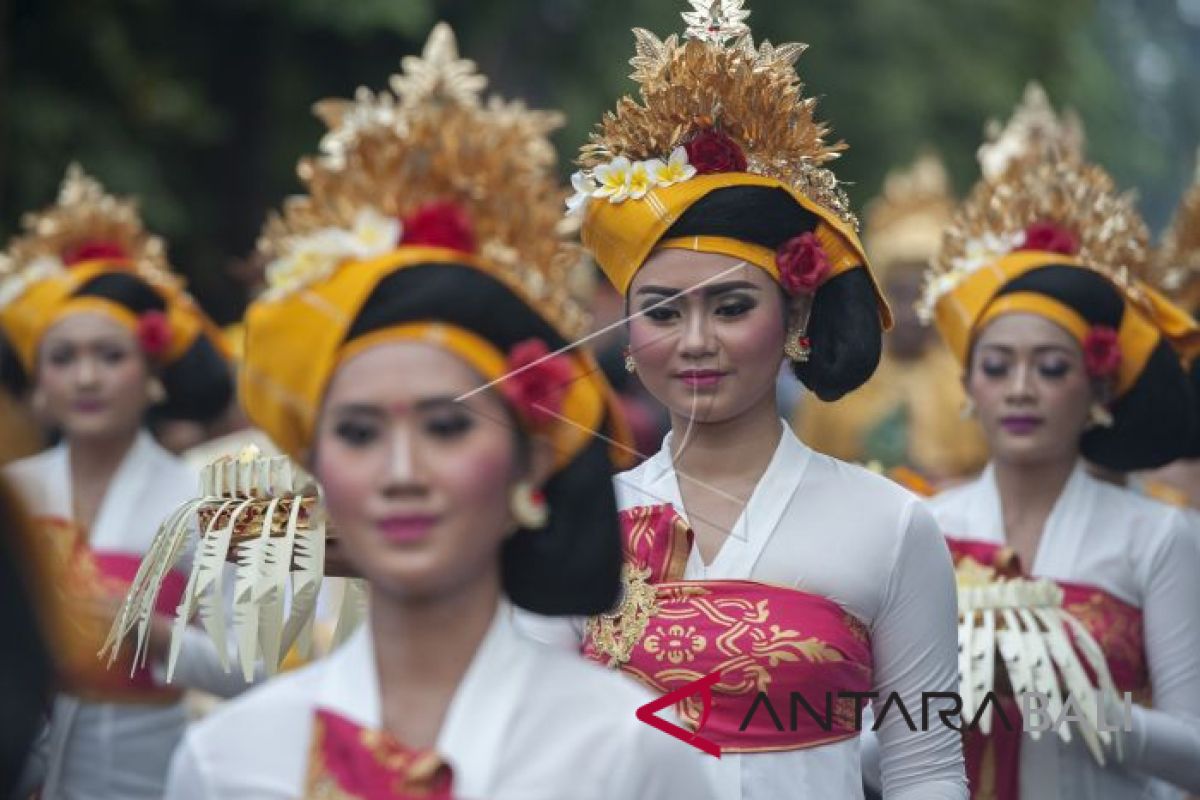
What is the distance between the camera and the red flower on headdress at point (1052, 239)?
7.18 meters

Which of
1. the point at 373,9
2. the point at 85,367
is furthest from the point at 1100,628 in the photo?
the point at 373,9

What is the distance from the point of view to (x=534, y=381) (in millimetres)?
3877

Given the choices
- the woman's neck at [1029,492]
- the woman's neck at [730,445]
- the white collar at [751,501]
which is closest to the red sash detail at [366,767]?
the white collar at [751,501]

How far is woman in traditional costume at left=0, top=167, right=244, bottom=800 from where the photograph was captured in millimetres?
7953

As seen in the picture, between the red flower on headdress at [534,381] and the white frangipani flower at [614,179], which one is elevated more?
the white frangipani flower at [614,179]

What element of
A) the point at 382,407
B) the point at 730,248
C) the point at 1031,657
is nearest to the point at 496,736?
the point at 382,407

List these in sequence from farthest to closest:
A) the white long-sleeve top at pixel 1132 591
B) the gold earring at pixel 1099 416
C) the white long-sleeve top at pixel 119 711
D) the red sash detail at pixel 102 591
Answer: the white long-sleeve top at pixel 119 711 < the red sash detail at pixel 102 591 < the gold earring at pixel 1099 416 < the white long-sleeve top at pixel 1132 591

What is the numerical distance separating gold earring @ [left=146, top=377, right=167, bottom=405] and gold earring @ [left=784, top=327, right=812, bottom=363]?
149 inches

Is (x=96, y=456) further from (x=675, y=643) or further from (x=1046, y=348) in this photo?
(x=675, y=643)

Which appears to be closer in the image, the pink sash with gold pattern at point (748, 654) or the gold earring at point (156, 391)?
the pink sash with gold pattern at point (748, 654)

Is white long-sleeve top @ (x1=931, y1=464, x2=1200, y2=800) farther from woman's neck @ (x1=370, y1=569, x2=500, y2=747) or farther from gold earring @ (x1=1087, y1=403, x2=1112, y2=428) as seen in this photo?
woman's neck @ (x1=370, y1=569, x2=500, y2=747)

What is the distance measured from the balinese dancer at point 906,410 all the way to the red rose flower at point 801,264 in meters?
5.50

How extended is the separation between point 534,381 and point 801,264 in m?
1.51

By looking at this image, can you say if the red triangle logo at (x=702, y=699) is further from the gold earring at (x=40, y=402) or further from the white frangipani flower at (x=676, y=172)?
the gold earring at (x=40, y=402)
